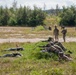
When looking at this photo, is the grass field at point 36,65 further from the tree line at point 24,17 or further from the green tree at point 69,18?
the tree line at point 24,17

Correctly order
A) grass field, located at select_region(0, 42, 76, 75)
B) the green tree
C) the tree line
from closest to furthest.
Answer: grass field, located at select_region(0, 42, 76, 75)
the green tree
the tree line

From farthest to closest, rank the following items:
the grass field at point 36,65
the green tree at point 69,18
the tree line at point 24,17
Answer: the tree line at point 24,17, the green tree at point 69,18, the grass field at point 36,65

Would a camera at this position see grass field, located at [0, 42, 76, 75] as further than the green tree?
No

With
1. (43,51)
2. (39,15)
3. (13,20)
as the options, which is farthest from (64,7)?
(43,51)

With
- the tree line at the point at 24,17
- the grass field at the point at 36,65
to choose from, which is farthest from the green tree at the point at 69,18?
the grass field at the point at 36,65

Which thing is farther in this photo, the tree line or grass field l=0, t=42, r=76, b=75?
the tree line

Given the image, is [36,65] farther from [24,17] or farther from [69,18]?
[24,17]

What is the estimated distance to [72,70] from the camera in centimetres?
1301

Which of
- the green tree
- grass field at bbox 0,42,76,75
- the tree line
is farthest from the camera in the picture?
the tree line

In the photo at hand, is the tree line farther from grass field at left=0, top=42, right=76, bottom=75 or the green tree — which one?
grass field at left=0, top=42, right=76, bottom=75

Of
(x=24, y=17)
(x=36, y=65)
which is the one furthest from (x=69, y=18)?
(x=36, y=65)

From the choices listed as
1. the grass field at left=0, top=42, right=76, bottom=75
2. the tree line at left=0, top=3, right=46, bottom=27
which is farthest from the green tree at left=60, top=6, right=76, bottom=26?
the grass field at left=0, top=42, right=76, bottom=75

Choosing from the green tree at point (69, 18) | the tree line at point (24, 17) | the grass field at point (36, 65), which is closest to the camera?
the grass field at point (36, 65)

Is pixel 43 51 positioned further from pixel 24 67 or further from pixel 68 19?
pixel 68 19
